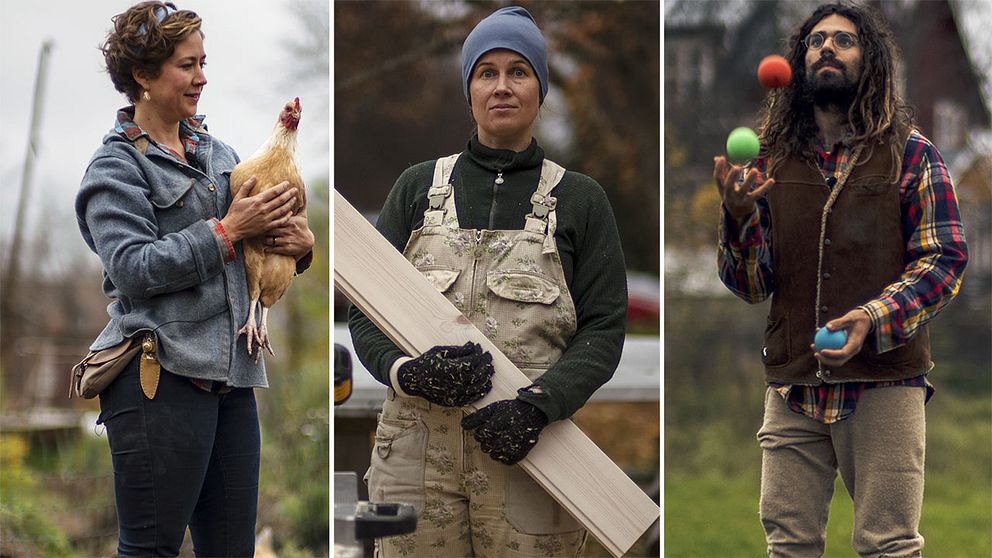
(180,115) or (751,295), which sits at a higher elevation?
(180,115)

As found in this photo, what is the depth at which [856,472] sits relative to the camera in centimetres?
266

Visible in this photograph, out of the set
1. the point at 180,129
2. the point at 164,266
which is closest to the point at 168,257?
the point at 164,266

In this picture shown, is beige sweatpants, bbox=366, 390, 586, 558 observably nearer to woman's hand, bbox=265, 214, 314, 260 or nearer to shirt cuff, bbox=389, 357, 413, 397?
shirt cuff, bbox=389, 357, 413, 397

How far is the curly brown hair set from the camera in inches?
93.4

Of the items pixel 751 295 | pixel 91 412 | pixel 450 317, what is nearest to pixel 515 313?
pixel 450 317

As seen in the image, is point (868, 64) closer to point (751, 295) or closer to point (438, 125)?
point (751, 295)

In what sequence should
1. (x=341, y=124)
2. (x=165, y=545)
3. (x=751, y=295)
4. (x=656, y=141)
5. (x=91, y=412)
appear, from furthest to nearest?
(x=656, y=141) → (x=341, y=124) → (x=91, y=412) → (x=751, y=295) → (x=165, y=545)

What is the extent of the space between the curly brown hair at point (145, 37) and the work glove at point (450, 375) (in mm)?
916

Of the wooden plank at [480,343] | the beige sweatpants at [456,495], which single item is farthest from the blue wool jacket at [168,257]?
the beige sweatpants at [456,495]

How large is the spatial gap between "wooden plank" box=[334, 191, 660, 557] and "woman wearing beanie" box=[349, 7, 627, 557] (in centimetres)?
6

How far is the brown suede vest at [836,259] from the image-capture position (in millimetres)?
2633

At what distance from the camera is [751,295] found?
110 inches

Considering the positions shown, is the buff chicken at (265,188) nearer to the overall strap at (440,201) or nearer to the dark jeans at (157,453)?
the dark jeans at (157,453)

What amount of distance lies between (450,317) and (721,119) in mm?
4334
